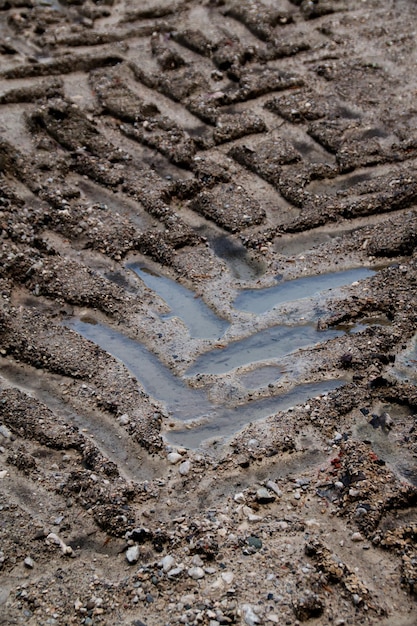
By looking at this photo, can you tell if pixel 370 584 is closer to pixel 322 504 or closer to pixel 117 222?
pixel 322 504

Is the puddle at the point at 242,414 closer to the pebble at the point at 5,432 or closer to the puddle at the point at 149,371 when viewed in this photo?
the puddle at the point at 149,371

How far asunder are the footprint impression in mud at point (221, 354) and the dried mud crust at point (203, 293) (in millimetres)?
→ 82

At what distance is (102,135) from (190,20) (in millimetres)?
2458

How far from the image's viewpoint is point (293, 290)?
6410 millimetres

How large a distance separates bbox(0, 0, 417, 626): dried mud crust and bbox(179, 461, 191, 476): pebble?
21 millimetres

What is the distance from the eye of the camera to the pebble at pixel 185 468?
4980mm

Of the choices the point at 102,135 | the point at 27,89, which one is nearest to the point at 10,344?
the point at 102,135

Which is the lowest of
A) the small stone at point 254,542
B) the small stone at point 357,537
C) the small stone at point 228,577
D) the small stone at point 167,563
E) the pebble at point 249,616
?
the small stone at point 167,563

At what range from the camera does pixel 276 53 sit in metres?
8.69

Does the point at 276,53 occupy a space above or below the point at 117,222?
above

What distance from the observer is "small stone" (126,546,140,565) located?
14.7 feet

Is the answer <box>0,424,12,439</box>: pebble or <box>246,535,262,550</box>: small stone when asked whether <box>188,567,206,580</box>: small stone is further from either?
<box>0,424,12,439</box>: pebble

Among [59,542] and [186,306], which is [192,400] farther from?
[59,542]

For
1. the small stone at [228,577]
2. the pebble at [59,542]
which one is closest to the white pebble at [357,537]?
the small stone at [228,577]
